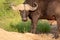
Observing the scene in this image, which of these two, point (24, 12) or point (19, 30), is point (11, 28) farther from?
point (24, 12)

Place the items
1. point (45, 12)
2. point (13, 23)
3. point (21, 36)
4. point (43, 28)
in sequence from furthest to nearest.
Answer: point (13, 23), point (43, 28), point (45, 12), point (21, 36)

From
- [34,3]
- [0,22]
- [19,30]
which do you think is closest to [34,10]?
[34,3]

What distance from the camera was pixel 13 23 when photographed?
11.4 meters

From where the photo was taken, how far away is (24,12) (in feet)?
33.1

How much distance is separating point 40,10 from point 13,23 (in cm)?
132

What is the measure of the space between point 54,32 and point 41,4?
110cm

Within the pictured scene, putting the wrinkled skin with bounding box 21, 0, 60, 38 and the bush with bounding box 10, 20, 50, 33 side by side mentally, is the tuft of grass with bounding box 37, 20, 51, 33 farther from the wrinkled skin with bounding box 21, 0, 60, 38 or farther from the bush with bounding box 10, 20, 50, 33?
the wrinkled skin with bounding box 21, 0, 60, 38

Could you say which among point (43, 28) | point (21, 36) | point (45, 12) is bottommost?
point (43, 28)

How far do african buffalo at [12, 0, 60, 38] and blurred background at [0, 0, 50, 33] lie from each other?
0.43m

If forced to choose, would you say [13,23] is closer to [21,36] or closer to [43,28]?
[43,28]

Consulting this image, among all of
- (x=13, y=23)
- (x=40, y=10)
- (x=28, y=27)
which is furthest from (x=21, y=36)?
(x=13, y=23)

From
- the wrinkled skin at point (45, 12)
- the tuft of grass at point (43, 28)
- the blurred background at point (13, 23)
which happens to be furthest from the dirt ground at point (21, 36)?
the blurred background at point (13, 23)

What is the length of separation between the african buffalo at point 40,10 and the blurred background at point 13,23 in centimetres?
43

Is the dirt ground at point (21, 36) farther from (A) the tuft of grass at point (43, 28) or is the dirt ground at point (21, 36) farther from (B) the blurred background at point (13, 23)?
(B) the blurred background at point (13, 23)
